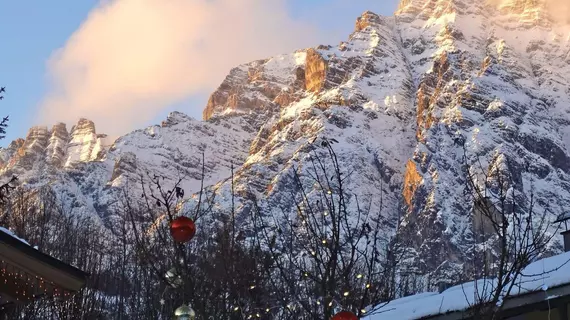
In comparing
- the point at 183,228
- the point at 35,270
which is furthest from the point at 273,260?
the point at 35,270

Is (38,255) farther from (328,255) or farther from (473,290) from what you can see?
(473,290)

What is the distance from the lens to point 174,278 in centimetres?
1228

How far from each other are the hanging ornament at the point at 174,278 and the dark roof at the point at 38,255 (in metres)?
1.73

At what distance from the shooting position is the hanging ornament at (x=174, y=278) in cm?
1220

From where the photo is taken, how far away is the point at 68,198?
631 feet

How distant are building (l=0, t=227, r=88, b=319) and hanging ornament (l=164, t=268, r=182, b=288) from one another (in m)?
1.60

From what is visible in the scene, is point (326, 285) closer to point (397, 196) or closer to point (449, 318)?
point (449, 318)

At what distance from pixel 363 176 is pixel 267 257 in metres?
171

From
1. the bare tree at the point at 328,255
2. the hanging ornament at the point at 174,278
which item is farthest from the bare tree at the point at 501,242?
the hanging ornament at the point at 174,278

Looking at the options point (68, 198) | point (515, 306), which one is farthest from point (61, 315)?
point (68, 198)

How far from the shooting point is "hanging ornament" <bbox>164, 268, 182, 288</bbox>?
40.0 feet

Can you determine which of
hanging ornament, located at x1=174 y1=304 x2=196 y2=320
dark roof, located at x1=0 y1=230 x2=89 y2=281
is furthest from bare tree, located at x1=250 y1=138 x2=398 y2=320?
dark roof, located at x1=0 y1=230 x2=89 y2=281

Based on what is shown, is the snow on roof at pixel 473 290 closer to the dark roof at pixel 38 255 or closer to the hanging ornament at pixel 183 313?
the hanging ornament at pixel 183 313

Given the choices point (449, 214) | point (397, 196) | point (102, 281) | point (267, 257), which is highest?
point (397, 196)
